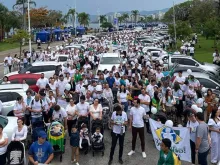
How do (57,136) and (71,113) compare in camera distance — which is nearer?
(57,136)

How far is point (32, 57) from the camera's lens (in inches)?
1207

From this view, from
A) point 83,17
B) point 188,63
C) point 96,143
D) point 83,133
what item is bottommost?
point 96,143

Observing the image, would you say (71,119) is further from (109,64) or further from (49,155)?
(109,64)

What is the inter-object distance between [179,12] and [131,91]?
8186cm

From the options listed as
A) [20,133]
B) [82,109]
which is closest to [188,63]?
[82,109]

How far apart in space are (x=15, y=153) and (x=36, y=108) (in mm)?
2706

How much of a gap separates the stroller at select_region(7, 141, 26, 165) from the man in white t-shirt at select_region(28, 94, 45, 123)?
245 cm

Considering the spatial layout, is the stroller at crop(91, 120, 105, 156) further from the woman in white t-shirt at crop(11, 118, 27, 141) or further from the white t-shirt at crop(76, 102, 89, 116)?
the woman in white t-shirt at crop(11, 118, 27, 141)

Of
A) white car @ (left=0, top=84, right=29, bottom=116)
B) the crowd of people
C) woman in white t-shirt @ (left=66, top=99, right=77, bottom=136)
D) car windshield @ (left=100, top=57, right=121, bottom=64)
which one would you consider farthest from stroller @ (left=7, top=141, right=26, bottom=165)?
car windshield @ (left=100, top=57, right=121, bottom=64)

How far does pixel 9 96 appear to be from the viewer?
12.7 metres

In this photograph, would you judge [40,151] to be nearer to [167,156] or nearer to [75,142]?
[75,142]

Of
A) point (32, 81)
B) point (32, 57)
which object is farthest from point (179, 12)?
point (32, 81)

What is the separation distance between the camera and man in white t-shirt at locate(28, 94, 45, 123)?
10.9 meters

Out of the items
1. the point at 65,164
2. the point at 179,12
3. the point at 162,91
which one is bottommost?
the point at 65,164
